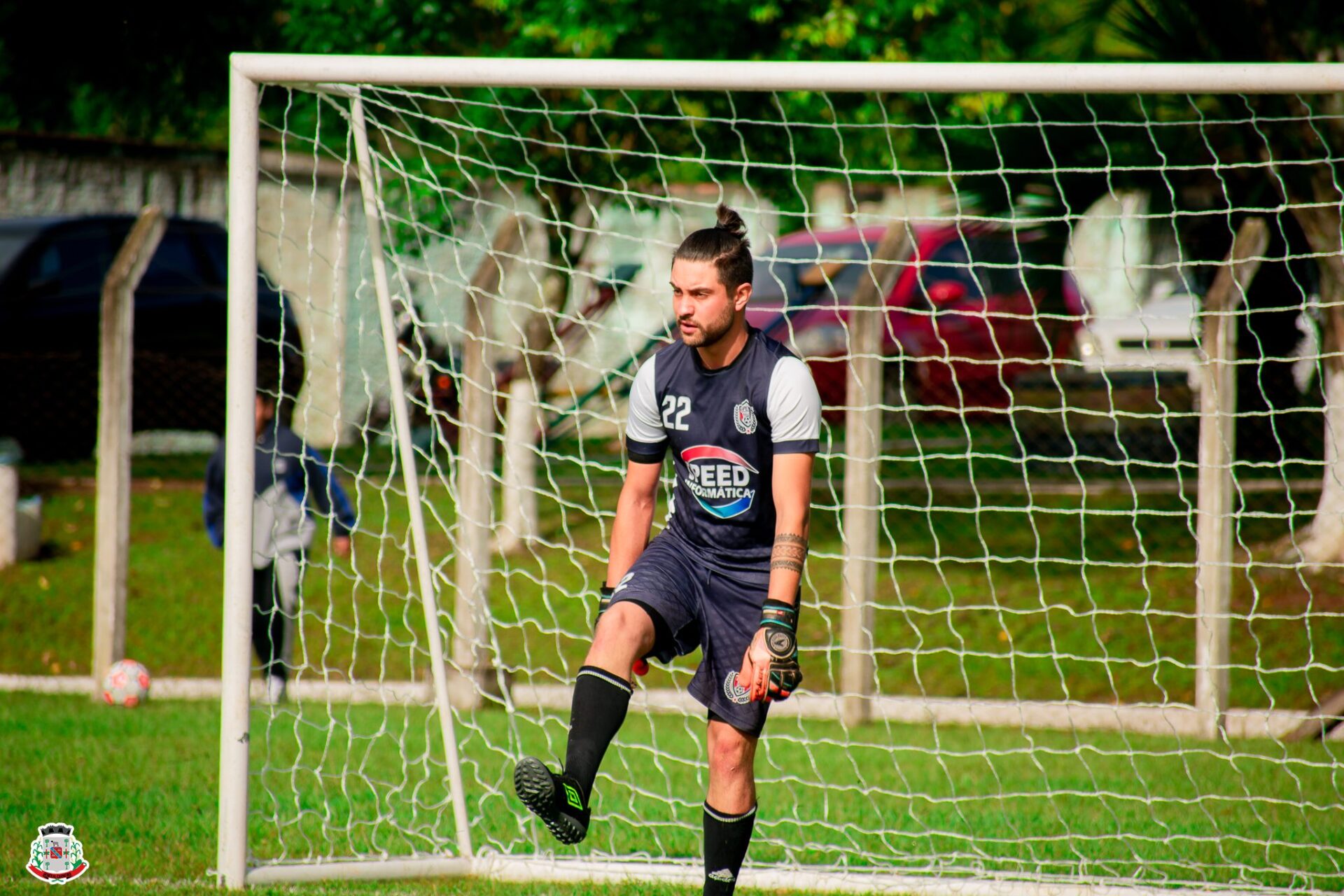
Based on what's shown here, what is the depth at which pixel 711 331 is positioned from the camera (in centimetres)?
364

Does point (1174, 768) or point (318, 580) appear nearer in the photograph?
point (1174, 768)

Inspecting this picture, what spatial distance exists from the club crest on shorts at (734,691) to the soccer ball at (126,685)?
15.3ft

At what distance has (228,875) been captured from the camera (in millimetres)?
4273

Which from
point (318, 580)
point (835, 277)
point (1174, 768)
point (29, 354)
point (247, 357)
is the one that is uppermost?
point (835, 277)

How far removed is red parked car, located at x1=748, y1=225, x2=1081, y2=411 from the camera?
8625mm

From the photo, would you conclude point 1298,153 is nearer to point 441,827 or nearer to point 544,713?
point 544,713

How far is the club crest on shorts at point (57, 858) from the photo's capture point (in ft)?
13.8

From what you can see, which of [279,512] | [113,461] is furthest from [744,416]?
[113,461]

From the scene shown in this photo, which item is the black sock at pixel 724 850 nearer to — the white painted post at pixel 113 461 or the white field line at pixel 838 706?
the white field line at pixel 838 706

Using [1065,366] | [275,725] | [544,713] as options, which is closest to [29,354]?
[275,725]

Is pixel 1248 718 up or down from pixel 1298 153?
down

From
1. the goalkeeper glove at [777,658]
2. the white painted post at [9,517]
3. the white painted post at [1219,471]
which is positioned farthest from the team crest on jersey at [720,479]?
the white painted post at [9,517]

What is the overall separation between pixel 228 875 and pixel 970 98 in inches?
350

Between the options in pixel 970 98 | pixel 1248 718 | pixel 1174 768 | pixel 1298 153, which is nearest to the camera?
pixel 1174 768
